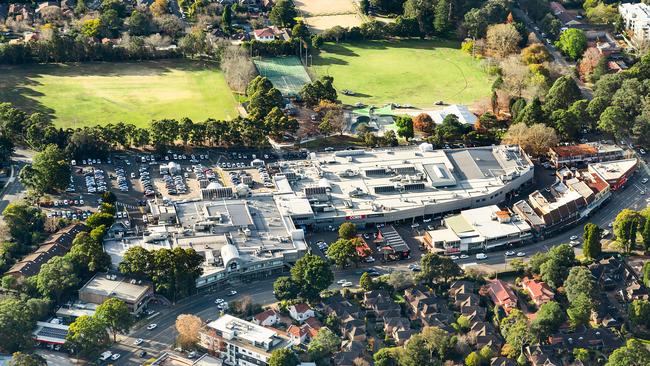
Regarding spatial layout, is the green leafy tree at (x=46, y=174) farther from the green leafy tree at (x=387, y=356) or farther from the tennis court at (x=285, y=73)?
the green leafy tree at (x=387, y=356)

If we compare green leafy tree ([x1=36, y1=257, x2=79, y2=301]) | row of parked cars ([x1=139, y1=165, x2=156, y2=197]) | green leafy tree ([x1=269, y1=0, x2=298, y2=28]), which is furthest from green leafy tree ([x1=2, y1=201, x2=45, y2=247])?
green leafy tree ([x1=269, y1=0, x2=298, y2=28])

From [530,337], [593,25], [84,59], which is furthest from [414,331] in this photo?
[593,25]

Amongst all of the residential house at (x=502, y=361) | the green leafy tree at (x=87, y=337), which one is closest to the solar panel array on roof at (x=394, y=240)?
the residential house at (x=502, y=361)

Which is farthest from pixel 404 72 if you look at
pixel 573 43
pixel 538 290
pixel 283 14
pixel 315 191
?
pixel 538 290

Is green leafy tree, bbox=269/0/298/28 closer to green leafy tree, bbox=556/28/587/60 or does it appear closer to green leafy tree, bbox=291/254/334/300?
green leafy tree, bbox=556/28/587/60

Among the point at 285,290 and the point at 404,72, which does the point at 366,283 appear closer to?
the point at 285,290

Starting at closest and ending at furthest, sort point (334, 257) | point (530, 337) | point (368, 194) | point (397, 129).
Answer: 1. point (530, 337)
2. point (334, 257)
3. point (368, 194)
4. point (397, 129)

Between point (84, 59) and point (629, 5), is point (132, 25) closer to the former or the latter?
point (84, 59)
